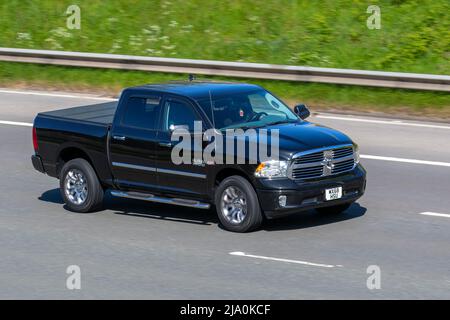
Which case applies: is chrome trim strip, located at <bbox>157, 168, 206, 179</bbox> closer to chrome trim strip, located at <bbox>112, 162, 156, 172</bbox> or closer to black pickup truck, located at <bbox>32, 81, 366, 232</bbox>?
black pickup truck, located at <bbox>32, 81, 366, 232</bbox>

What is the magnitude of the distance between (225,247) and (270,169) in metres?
1.11

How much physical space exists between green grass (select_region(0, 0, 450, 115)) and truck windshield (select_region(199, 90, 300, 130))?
775 cm

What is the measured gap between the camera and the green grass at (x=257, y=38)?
22750 mm

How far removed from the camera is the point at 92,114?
15.2 m

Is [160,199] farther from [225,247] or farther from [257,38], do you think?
[257,38]

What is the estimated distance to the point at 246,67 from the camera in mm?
23172

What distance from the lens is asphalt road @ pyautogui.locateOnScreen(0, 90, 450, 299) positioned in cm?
1089

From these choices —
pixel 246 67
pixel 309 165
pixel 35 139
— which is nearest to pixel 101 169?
pixel 35 139

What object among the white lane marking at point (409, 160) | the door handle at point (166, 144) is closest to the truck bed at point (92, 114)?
the door handle at point (166, 144)

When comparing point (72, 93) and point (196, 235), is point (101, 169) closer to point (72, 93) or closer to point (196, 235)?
point (196, 235)

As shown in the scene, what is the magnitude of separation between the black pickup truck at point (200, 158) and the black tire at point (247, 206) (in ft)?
0.04

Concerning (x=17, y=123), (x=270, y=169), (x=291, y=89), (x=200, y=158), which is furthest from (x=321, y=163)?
(x=17, y=123)

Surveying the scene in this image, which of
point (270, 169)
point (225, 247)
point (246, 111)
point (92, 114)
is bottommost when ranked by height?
point (225, 247)
